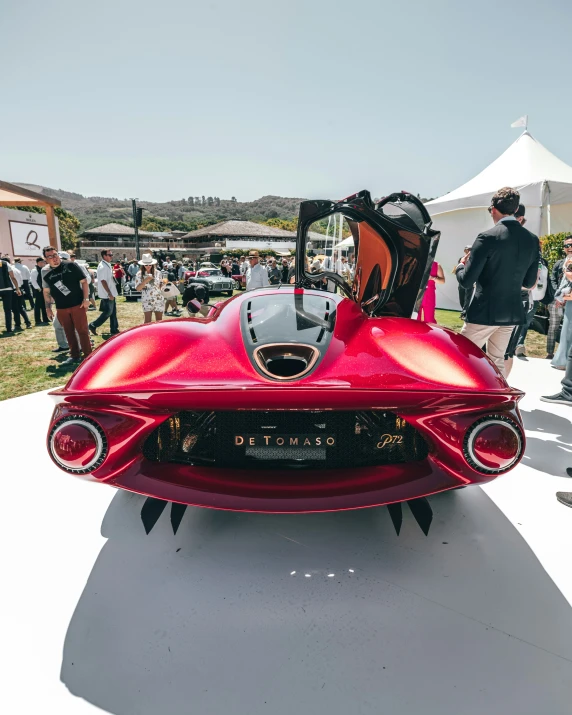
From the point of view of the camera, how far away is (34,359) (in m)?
6.15

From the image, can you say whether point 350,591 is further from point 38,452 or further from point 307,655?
point 38,452

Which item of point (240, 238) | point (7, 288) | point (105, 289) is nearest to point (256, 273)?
point (105, 289)

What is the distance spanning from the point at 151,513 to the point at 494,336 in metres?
2.74

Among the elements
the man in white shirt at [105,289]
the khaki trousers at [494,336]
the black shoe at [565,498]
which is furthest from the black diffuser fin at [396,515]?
the man in white shirt at [105,289]

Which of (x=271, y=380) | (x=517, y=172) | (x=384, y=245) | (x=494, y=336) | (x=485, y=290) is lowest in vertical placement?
(x=494, y=336)

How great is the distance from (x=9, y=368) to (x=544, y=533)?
6.12 m

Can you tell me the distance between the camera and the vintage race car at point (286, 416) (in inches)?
58.2

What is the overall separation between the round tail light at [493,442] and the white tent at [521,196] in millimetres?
9573

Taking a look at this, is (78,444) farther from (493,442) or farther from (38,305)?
(38,305)

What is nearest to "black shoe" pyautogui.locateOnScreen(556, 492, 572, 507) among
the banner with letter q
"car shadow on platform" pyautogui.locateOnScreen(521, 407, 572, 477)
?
"car shadow on platform" pyautogui.locateOnScreen(521, 407, 572, 477)

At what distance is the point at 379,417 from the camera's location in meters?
1.77

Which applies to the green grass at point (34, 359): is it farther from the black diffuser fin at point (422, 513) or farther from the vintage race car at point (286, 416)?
the black diffuser fin at point (422, 513)

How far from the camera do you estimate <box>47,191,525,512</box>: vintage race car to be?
1.48m

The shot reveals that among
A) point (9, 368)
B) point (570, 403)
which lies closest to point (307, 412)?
point (570, 403)
